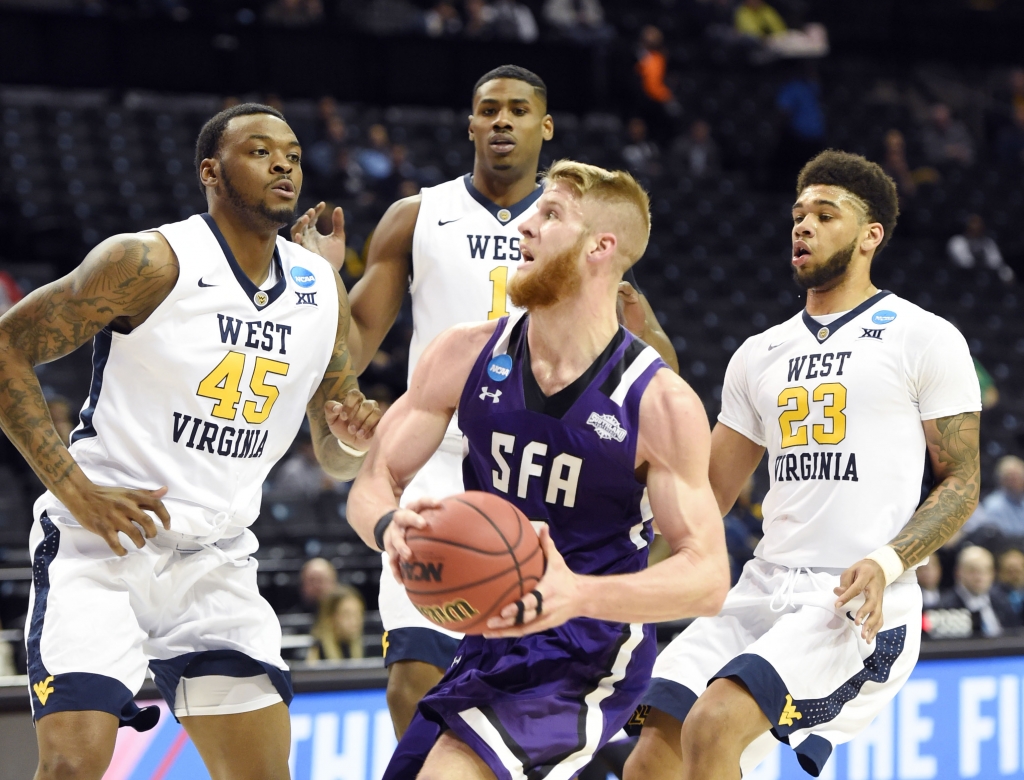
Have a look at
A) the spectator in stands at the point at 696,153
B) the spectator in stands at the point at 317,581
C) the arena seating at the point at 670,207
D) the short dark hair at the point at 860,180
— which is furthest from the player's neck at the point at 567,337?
the spectator in stands at the point at 696,153

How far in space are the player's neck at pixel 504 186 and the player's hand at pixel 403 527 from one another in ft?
7.91

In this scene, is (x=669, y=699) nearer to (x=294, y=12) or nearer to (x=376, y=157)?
(x=376, y=157)

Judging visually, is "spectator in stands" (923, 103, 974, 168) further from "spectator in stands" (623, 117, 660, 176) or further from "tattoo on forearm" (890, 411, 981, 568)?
"tattoo on forearm" (890, 411, 981, 568)

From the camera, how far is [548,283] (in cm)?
373

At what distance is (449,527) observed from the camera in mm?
3295

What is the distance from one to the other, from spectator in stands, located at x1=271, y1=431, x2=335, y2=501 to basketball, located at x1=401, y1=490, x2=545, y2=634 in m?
7.16

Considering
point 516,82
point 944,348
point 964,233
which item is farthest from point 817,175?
point 964,233

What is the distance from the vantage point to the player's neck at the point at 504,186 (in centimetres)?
552

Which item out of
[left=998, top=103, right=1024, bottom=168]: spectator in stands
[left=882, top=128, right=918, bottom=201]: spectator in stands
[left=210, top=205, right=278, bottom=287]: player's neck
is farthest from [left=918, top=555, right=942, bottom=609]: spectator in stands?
[left=998, top=103, right=1024, bottom=168]: spectator in stands

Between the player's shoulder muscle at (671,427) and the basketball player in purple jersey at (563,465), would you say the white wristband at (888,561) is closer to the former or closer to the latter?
the basketball player in purple jersey at (563,465)

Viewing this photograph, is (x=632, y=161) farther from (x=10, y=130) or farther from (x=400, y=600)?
(x=400, y=600)

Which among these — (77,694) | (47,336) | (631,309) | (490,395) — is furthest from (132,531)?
(631,309)

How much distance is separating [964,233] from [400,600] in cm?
1379

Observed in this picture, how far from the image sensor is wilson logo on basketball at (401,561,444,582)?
329 cm
